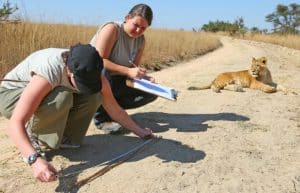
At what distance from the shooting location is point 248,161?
178 inches

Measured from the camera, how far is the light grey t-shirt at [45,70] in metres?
3.82

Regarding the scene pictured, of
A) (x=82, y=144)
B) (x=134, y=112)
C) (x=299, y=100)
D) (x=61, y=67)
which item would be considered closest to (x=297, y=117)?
(x=299, y=100)

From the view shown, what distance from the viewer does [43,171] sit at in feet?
11.1

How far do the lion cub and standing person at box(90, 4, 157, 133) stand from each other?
2.63 metres

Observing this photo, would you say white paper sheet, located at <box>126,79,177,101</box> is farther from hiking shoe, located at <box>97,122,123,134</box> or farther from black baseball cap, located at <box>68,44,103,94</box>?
black baseball cap, located at <box>68,44,103,94</box>

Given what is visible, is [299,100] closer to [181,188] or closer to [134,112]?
[134,112]

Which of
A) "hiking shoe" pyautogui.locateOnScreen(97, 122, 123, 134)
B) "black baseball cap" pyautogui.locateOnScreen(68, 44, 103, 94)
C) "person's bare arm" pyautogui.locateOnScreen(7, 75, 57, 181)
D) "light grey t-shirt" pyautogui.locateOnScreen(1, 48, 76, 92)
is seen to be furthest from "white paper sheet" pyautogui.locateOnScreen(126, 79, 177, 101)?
"person's bare arm" pyautogui.locateOnScreen(7, 75, 57, 181)

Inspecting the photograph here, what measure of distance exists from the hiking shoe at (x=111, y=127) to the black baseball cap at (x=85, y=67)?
1409 millimetres

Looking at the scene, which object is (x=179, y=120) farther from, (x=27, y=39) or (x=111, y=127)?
(x=27, y=39)

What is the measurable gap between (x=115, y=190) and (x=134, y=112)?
7.47ft

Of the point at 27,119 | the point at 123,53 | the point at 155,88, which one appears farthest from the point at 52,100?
the point at 123,53

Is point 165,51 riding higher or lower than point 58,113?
lower

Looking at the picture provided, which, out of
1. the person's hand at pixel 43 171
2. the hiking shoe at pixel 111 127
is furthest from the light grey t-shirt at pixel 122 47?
the person's hand at pixel 43 171

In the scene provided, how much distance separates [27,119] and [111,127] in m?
1.58
